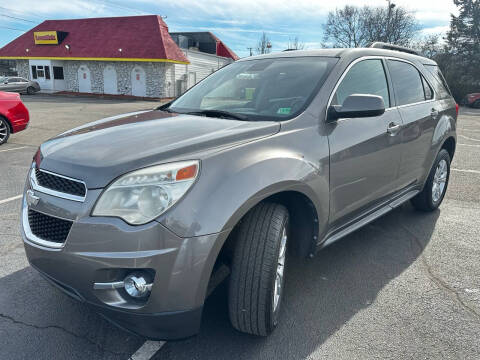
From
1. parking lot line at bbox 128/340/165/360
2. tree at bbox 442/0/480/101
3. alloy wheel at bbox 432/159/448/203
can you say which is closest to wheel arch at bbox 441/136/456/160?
alloy wheel at bbox 432/159/448/203

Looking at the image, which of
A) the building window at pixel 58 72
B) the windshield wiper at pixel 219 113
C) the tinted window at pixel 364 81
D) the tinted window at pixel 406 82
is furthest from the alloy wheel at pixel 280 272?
the building window at pixel 58 72

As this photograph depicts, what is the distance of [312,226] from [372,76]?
1.56m

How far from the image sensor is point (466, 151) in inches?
352

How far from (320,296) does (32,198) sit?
2.04m

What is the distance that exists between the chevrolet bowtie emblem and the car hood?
6.6 inches

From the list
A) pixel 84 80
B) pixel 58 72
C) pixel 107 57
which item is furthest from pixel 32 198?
pixel 58 72

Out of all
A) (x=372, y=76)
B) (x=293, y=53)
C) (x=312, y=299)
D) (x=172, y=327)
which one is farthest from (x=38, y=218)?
(x=372, y=76)

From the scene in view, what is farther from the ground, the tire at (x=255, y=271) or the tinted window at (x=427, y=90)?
the tinted window at (x=427, y=90)

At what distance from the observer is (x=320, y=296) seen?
2.83m

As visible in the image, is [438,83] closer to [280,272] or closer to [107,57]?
[280,272]

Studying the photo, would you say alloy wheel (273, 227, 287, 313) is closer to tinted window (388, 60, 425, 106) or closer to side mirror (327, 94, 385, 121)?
side mirror (327, 94, 385, 121)

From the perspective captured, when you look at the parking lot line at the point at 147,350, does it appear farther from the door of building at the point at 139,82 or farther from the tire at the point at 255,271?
the door of building at the point at 139,82

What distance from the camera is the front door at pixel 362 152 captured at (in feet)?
8.82

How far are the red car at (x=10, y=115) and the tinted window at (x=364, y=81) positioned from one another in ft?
26.8
